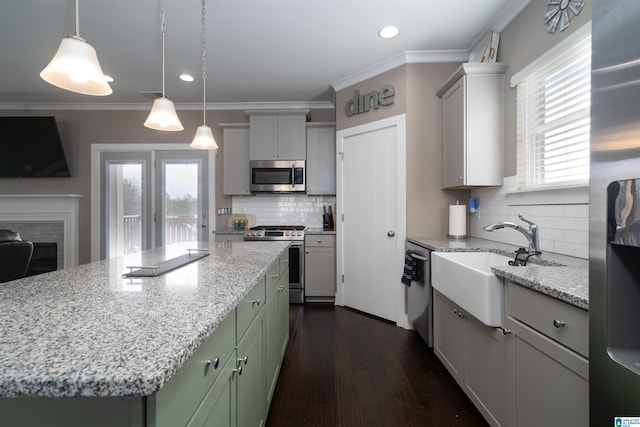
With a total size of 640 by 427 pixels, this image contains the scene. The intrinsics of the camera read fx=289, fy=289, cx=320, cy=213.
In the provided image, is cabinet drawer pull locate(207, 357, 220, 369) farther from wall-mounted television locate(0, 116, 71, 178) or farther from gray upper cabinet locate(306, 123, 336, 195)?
wall-mounted television locate(0, 116, 71, 178)

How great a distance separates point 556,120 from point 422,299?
160cm

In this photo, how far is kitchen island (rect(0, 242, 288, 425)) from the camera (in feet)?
1.58

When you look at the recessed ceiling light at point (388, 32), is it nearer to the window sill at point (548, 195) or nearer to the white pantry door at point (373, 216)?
the white pantry door at point (373, 216)

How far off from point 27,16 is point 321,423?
149 inches

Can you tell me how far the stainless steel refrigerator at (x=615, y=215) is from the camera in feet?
1.98

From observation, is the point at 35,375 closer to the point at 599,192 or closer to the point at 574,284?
the point at 599,192

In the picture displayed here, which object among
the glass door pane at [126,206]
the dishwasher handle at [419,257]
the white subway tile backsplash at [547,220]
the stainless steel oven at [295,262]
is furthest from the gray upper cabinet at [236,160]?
the white subway tile backsplash at [547,220]

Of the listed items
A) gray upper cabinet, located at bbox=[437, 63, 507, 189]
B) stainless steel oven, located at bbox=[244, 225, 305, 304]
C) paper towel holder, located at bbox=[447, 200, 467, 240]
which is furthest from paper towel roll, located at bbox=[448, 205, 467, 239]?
stainless steel oven, located at bbox=[244, 225, 305, 304]

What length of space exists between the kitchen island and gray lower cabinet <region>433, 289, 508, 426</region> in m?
1.21

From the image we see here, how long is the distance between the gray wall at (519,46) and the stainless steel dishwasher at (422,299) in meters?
0.97

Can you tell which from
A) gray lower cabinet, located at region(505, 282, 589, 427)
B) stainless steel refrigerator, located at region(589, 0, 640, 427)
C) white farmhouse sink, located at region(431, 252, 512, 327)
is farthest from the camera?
white farmhouse sink, located at region(431, 252, 512, 327)

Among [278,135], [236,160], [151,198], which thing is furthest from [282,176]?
[151,198]

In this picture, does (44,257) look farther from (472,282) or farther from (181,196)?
(472,282)

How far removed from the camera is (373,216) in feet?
10.4
